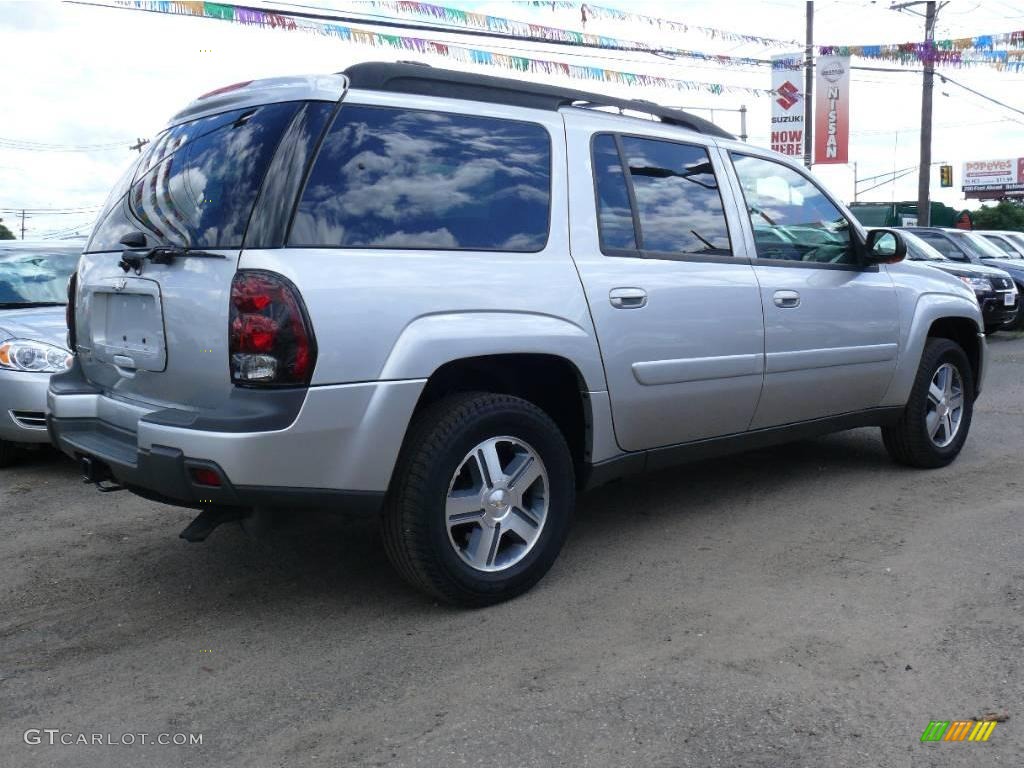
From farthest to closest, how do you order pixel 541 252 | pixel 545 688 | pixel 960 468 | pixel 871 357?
pixel 960 468, pixel 871 357, pixel 541 252, pixel 545 688

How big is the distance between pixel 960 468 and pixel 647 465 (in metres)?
2.64

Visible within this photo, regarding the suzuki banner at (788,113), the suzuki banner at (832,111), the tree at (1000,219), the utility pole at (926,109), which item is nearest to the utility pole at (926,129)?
the utility pole at (926,109)

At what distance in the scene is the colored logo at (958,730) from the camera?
9.12 feet

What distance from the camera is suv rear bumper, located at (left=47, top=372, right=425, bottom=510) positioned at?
321 centimetres

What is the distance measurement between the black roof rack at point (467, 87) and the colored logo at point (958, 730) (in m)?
2.62

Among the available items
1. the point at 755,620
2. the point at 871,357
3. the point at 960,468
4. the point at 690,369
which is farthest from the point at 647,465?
the point at 960,468

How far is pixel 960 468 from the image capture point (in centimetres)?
607

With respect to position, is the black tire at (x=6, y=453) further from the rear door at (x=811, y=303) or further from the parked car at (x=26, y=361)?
the rear door at (x=811, y=303)

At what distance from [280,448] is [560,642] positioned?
3.72ft

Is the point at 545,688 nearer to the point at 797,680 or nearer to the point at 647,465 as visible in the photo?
the point at 797,680

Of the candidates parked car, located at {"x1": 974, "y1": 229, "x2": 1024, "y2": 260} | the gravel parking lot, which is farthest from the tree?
the gravel parking lot

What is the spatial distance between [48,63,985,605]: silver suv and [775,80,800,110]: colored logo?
25.2m

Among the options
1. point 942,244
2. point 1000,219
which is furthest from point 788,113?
point 1000,219

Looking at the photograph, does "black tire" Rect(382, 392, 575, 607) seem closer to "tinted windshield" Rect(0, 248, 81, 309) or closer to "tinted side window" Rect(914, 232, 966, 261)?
"tinted windshield" Rect(0, 248, 81, 309)
